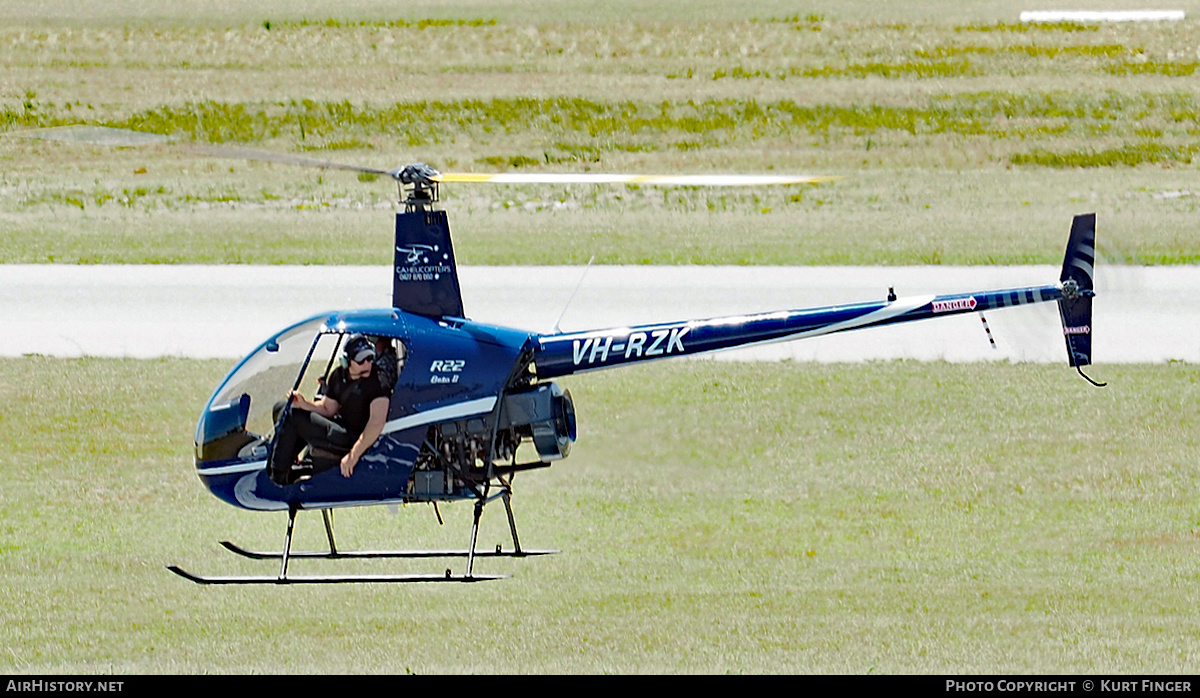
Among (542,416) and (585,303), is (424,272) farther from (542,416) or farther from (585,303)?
(585,303)

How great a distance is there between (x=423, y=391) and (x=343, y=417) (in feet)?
2.06

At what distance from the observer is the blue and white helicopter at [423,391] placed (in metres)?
11.2

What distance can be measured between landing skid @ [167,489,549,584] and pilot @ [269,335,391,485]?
50cm

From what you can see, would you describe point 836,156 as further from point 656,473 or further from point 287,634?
point 287,634

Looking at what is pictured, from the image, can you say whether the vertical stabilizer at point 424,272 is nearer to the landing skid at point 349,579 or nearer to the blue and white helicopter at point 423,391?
the blue and white helicopter at point 423,391

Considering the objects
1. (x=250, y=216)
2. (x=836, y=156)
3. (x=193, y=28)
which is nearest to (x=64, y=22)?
(x=193, y=28)

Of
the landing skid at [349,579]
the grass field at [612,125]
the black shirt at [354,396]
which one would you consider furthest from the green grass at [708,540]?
the grass field at [612,125]

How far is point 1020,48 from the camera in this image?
40.2 meters

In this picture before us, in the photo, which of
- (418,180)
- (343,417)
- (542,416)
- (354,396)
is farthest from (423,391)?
(418,180)

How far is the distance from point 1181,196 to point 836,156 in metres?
7.21

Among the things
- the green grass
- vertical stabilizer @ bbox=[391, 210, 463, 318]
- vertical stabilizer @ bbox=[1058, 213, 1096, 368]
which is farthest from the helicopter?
vertical stabilizer @ bbox=[1058, 213, 1096, 368]

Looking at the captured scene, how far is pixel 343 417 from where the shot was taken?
440 inches

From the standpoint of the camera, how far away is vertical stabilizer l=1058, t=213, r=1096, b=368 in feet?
41.4

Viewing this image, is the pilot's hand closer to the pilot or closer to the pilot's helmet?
the pilot
